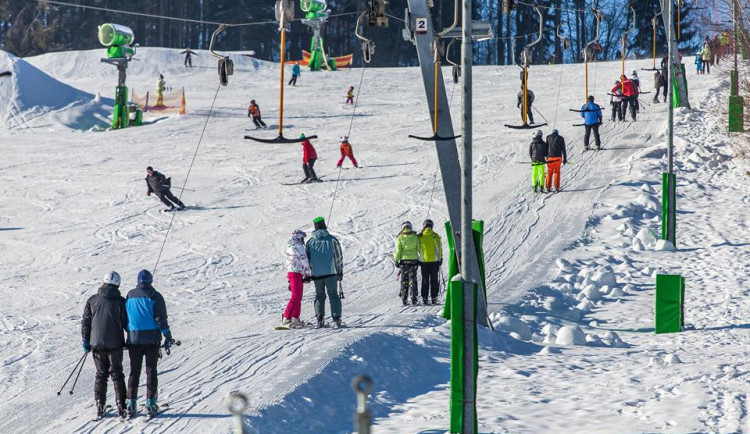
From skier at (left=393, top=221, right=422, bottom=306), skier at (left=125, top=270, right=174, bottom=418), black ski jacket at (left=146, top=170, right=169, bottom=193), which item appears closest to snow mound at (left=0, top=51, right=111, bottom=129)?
black ski jacket at (left=146, top=170, right=169, bottom=193)

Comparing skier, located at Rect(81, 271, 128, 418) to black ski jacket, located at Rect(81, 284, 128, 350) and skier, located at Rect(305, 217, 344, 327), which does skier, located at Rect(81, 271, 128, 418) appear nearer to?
black ski jacket, located at Rect(81, 284, 128, 350)

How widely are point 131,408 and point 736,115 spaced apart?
2231 cm

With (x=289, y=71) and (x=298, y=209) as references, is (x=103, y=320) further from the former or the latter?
(x=289, y=71)

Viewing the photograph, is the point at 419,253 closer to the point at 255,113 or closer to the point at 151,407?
the point at 151,407

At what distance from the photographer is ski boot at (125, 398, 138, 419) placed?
9625 mm

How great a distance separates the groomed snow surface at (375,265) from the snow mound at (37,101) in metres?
0.15

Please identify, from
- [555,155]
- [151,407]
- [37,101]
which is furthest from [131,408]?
[37,101]

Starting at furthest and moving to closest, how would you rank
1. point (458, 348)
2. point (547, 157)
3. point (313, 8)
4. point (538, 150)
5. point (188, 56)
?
point (188, 56) < point (313, 8) < point (547, 157) < point (538, 150) < point (458, 348)

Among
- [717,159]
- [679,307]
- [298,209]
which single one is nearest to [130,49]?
[298,209]

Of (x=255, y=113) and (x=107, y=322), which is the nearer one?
(x=107, y=322)

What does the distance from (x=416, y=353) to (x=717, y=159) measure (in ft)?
54.3

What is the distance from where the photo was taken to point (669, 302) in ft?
45.6

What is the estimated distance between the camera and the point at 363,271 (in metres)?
18.0

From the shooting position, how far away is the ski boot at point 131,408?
9.62 meters
